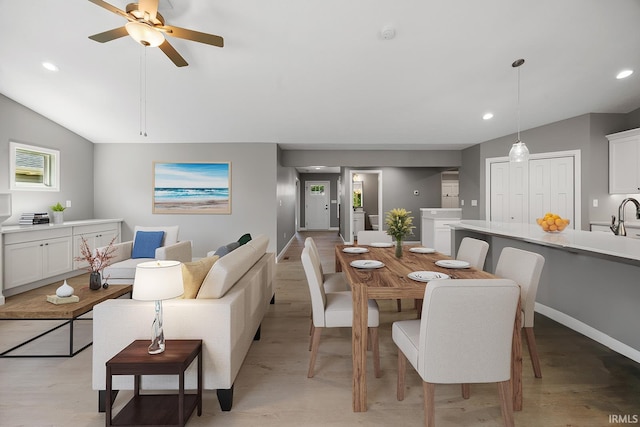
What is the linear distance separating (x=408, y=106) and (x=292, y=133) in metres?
A: 2.02

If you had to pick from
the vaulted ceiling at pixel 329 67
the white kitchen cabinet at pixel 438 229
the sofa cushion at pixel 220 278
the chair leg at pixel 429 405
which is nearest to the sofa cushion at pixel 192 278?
Result: the sofa cushion at pixel 220 278

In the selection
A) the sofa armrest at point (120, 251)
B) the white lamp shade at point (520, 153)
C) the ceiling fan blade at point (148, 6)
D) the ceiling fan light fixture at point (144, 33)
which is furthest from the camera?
the sofa armrest at point (120, 251)

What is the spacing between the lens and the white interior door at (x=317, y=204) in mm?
12969

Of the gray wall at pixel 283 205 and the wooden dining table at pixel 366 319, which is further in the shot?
the gray wall at pixel 283 205

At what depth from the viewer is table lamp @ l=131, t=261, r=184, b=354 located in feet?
5.36

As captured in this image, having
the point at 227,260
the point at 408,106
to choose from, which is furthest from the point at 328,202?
the point at 227,260

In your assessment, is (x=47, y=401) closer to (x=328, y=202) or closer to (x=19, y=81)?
(x=19, y=81)

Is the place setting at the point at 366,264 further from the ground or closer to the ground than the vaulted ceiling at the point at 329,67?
closer to the ground

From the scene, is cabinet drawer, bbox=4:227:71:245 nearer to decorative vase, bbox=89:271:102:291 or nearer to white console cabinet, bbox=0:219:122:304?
white console cabinet, bbox=0:219:122:304

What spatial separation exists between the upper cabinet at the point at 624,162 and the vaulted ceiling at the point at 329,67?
453 mm

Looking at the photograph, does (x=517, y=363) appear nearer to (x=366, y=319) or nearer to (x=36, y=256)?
(x=366, y=319)

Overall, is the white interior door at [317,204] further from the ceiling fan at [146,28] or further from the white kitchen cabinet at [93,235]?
the ceiling fan at [146,28]

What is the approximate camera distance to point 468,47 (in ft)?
10.8

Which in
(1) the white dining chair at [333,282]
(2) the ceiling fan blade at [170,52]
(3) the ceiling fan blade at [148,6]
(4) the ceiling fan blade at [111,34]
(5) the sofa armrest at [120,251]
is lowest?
(1) the white dining chair at [333,282]
